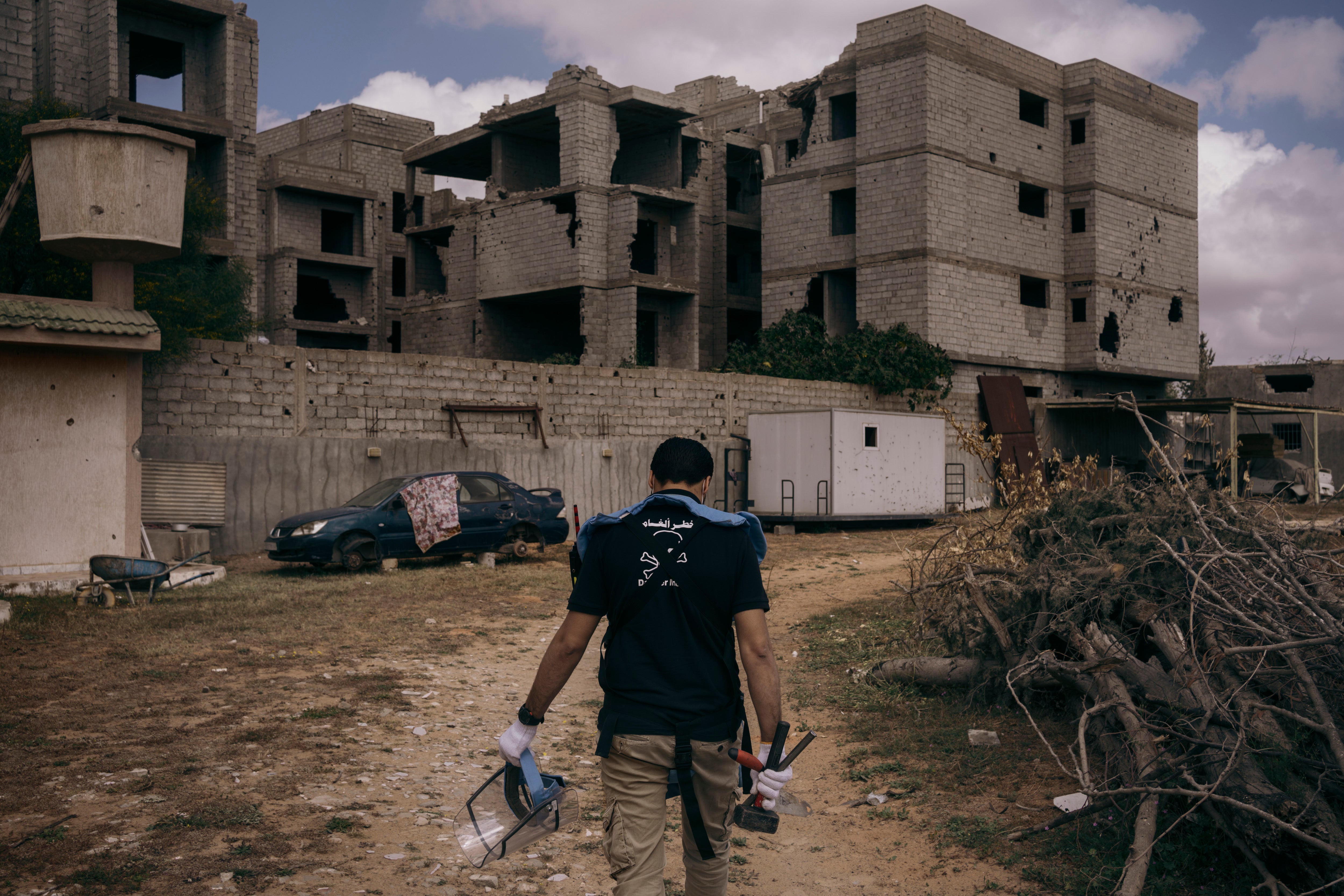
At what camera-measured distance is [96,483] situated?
1168 centimetres

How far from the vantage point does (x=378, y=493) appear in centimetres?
1398

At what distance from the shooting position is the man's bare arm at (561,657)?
3.22 metres

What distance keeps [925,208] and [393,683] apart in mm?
23074

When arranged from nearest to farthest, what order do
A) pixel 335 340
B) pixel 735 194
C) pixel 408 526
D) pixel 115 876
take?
pixel 115 876 < pixel 408 526 < pixel 735 194 < pixel 335 340

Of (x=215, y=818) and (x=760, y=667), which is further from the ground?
(x=760, y=667)

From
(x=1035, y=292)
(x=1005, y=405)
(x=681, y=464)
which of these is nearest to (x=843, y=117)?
(x=1035, y=292)

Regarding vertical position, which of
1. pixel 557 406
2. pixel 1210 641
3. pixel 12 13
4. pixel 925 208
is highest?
pixel 12 13

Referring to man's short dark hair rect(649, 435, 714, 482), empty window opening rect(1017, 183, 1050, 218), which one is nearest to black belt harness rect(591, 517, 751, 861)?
man's short dark hair rect(649, 435, 714, 482)

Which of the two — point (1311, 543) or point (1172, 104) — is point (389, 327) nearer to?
point (1172, 104)

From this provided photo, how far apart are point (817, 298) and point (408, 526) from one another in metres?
20.8

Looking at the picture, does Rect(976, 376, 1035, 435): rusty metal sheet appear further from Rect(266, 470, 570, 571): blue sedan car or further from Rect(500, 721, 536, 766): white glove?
Rect(500, 721, 536, 766): white glove

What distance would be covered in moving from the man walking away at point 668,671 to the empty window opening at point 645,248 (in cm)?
2691

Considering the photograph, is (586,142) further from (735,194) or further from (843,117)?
(735,194)

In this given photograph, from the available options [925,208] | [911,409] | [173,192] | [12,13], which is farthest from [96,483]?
[925,208]
